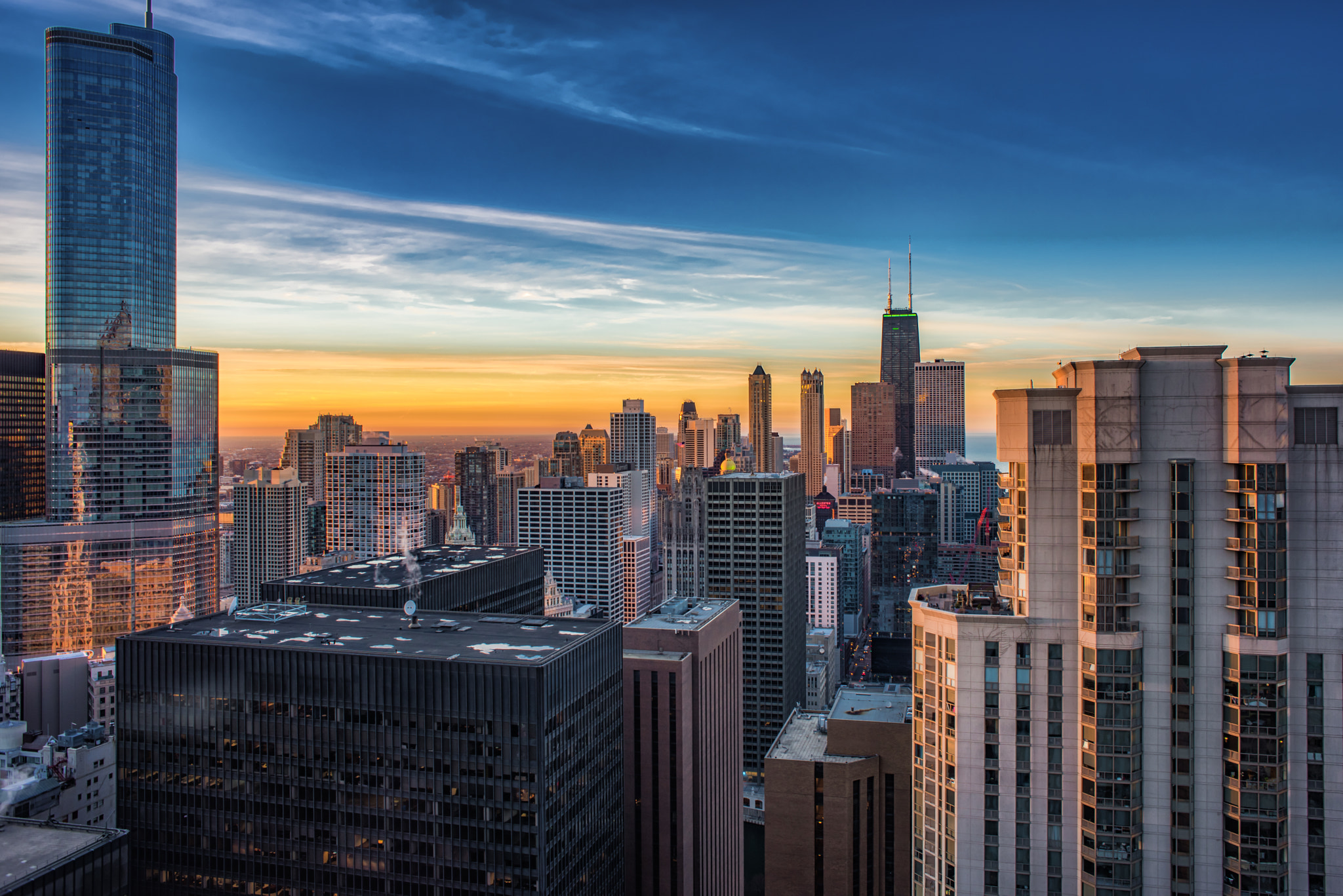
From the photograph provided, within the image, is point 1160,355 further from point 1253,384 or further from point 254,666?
point 254,666

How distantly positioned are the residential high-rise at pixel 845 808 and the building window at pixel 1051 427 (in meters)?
39.1

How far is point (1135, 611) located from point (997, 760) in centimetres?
1008

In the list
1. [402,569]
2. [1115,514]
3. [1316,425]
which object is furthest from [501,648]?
[1316,425]

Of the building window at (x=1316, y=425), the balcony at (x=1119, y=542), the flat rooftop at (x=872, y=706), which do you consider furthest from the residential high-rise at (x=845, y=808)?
the building window at (x=1316, y=425)

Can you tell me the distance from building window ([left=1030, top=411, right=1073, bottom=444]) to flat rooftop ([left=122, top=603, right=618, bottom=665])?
3983 cm

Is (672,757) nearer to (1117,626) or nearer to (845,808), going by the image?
(845,808)

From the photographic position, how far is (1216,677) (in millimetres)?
43906

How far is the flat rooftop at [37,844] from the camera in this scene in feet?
167

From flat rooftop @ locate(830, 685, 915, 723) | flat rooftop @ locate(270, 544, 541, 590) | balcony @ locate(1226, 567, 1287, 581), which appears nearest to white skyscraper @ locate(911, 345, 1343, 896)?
balcony @ locate(1226, 567, 1287, 581)

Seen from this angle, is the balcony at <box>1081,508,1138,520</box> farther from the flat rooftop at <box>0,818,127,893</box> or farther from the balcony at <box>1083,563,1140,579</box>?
the flat rooftop at <box>0,818,127,893</box>

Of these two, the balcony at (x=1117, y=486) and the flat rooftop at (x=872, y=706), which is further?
the flat rooftop at (x=872, y=706)

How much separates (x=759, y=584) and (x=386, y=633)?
122m

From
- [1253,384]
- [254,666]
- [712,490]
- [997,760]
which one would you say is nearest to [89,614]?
[712,490]

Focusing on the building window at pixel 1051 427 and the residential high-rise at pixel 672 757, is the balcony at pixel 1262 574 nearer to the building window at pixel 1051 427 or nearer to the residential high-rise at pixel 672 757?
the building window at pixel 1051 427
